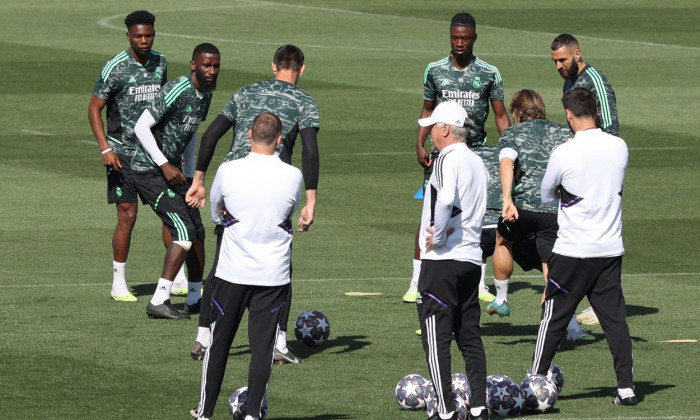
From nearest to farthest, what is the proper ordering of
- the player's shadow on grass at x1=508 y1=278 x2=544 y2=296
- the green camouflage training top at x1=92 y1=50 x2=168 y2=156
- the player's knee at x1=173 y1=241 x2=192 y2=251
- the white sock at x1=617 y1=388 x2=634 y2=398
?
1. the white sock at x1=617 y1=388 x2=634 y2=398
2. the player's knee at x1=173 y1=241 x2=192 y2=251
3. the green camouflage training top at x1=92 y1=50 x2=168 y2=156
4. the player's shadow on grass at x1=508 y1=278 x2=544 y2=296

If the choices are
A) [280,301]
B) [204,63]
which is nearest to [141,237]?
[204,63]

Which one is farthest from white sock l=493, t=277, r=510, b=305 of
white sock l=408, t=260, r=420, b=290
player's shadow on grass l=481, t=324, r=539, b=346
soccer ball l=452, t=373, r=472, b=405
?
soccer ball l=452, t=373, r=472, b=405

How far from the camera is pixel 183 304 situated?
47.5 ft

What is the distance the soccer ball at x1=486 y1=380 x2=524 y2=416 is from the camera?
10250mm

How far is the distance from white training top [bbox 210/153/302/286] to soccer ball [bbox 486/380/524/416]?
1.71 m

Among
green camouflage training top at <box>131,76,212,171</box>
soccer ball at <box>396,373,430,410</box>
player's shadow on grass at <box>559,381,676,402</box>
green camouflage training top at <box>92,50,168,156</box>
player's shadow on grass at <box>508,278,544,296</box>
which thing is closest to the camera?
soccer ball at <box>396,373,430,410</box>

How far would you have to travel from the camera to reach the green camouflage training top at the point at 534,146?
12.6m

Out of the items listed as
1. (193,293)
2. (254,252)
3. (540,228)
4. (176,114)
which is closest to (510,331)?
(540,228)

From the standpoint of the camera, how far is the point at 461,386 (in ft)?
33.4

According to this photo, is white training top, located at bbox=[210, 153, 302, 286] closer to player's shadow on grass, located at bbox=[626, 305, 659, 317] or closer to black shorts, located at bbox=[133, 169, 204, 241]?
black shorts, located at bbox=[133, 169, 204, 241]

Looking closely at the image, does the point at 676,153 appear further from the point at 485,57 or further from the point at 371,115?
the point at 485,57

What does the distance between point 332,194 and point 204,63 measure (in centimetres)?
803

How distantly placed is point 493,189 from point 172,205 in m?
2.90

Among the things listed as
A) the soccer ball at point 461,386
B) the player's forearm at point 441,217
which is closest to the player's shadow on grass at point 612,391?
the soccer ball at point 461,386
